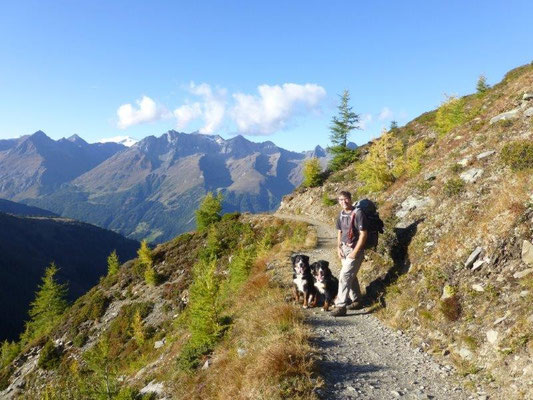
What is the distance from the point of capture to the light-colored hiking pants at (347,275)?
33.3ft

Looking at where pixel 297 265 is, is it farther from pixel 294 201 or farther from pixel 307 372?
pixel 294 201

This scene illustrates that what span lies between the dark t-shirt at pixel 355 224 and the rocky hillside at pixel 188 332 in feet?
Result: 8.62

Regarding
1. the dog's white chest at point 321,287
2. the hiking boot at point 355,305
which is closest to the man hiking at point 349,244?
the hiking boot at point 355,305

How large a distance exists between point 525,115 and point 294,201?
104 feet

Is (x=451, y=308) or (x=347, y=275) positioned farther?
(x=347, y=275)

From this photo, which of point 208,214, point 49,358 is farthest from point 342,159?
point 49,358

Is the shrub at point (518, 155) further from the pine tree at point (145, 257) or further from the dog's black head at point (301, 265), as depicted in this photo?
the pine tree at point (145, 257)

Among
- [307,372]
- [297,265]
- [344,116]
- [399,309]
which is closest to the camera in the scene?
[307,372]

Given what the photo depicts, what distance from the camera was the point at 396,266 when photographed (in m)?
11.7

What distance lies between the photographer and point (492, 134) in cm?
1586

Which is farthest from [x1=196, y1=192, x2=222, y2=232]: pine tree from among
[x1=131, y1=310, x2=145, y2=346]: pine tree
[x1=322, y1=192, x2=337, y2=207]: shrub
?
[x1=131, y1=310, x2=145, y2=346]: pine tree

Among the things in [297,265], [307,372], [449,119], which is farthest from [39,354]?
[449,119]

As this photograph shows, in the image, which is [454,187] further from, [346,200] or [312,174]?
[312,174]

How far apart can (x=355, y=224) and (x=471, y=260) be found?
3074 mm
